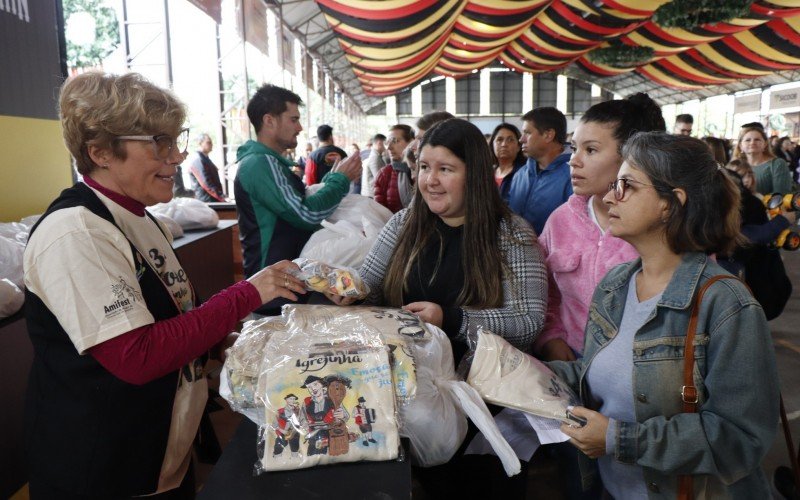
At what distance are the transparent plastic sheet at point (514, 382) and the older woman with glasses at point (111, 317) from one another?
0.56 m

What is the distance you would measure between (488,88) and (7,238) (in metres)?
32.6

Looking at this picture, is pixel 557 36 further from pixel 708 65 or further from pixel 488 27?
pixel 708 65

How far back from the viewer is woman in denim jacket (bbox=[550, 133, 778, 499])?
109 cm

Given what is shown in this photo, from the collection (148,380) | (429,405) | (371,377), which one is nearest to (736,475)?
(429,405)

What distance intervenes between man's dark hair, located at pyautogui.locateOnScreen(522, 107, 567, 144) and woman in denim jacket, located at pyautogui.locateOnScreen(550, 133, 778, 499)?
212 centimetres

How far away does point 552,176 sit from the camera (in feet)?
9.51

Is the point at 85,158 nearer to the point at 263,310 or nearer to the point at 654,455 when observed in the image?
the point at 263,310

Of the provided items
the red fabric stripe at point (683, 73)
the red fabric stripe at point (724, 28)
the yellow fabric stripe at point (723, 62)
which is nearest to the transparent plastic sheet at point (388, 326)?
the red fabric stripe at point (724, 28)

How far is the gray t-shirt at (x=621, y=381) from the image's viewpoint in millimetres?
1267

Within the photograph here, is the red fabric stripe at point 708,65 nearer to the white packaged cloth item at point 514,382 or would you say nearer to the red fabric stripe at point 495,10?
the red fabric stripe at point 495,10

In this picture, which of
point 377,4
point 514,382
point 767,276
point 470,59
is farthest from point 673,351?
point 470,59

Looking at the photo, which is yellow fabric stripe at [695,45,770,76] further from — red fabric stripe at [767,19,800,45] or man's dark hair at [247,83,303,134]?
man's dark hair at [247,83,303,134]

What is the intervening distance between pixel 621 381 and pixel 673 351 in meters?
0.16

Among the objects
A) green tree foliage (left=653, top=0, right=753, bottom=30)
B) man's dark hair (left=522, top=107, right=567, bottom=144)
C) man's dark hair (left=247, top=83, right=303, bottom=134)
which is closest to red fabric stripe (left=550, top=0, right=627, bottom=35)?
green tree foliage (left=653, top=0, right=753, bottom=30)
